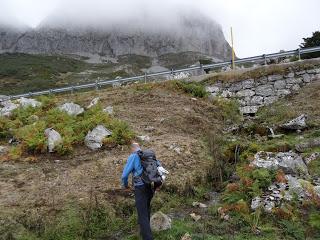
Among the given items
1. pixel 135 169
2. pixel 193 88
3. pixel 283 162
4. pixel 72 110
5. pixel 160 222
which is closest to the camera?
pixel 135 169

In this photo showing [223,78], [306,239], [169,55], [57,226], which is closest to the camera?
[306,239]

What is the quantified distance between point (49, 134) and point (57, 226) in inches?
228

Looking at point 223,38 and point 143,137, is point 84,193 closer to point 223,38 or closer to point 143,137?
point 143,137

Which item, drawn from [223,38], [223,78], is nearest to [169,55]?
[223,38]

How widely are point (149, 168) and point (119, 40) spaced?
16871 cm

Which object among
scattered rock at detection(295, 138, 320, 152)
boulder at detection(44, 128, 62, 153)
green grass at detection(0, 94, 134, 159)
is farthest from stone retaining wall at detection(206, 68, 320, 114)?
boulder at detection(44, 128, 62, 153)

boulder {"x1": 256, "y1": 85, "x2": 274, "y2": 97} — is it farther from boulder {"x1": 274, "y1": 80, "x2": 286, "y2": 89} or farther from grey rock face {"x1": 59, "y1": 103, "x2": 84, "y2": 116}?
grey rock face {"x1": 59, "y1": 103, "x2": 84, "y2": 116}

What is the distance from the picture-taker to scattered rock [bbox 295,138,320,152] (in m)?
13.2

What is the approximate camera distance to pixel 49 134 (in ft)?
47.9

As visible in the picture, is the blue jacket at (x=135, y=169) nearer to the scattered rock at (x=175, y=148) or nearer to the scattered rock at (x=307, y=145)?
the scattered rock at (x=175, y=148)

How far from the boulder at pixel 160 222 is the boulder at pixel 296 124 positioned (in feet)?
25.5

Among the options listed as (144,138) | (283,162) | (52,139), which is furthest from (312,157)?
(52,139)

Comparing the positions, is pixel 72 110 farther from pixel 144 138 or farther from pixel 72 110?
pixel 144 138

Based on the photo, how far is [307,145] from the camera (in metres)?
13.3
